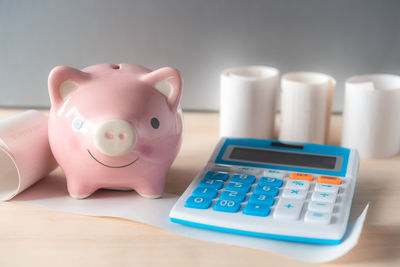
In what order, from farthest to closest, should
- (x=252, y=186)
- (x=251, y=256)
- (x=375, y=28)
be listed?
1. (x=375, y=28)
2. (x=252, y=186)
3. (x=251, y=256)

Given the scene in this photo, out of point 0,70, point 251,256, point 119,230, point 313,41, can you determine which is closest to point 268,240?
point 251,256

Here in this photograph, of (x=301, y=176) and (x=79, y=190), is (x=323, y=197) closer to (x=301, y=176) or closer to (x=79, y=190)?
(x=301, y=176)

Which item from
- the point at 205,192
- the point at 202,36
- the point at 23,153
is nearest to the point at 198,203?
the point at 205,192

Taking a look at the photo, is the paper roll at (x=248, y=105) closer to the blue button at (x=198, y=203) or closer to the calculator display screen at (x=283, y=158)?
the calculator display screen at (x=283, y=158)

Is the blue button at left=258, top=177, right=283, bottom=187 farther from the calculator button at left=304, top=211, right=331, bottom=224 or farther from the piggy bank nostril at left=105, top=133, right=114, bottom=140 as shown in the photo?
the piggy bank nostril at left=105, top=133, right=114, bottom=140

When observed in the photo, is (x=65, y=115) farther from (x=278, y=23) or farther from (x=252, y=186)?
(x=278, y=23)

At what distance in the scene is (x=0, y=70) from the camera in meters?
0.99

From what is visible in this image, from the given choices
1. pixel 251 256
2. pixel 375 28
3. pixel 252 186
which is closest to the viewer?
pixel 251 256

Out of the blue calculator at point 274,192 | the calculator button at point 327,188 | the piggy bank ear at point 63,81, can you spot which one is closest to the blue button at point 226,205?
the blue calculator at point 274,192

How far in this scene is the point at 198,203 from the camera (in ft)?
1.90

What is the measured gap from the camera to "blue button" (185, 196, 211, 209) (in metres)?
0.58

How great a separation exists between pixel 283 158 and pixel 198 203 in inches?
6.8

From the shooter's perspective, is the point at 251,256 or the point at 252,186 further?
the point at 252,186

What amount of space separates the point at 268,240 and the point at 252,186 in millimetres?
95
